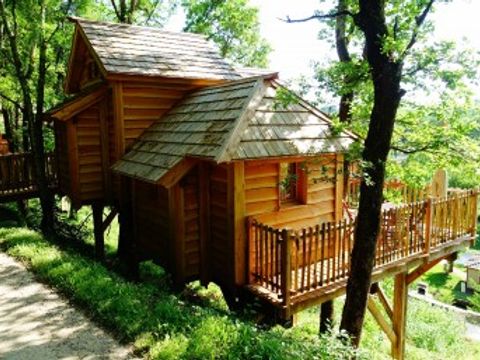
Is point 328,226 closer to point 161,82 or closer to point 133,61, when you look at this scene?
point 161,82

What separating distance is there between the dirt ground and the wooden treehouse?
8.94 feet

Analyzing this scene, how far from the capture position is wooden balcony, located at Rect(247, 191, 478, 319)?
24.7 ft

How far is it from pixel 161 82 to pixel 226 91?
2.42 metres

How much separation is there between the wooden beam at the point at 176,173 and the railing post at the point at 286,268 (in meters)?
2.42

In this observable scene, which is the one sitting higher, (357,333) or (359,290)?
(359,290)

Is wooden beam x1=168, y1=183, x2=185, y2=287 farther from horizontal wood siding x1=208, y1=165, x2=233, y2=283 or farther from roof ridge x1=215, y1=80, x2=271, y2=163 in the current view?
roof ridge x1=215, y1=80, x2=271, y2=163

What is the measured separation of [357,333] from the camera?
676 cm

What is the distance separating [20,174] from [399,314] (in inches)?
512

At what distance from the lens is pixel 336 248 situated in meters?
8.27

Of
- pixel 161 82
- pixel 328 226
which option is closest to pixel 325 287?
pixel 328 226

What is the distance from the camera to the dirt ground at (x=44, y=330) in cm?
571

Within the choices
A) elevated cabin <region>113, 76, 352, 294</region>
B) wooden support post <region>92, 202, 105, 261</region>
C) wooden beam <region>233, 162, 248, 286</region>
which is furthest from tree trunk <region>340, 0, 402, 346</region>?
wooden support post <region>92, 202, 105, 261</region>

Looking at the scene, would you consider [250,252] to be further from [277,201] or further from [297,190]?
[297,190]

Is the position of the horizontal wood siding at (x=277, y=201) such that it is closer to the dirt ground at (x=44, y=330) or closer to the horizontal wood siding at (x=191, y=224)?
the horizontal wood siding at (x=191, y=224)
